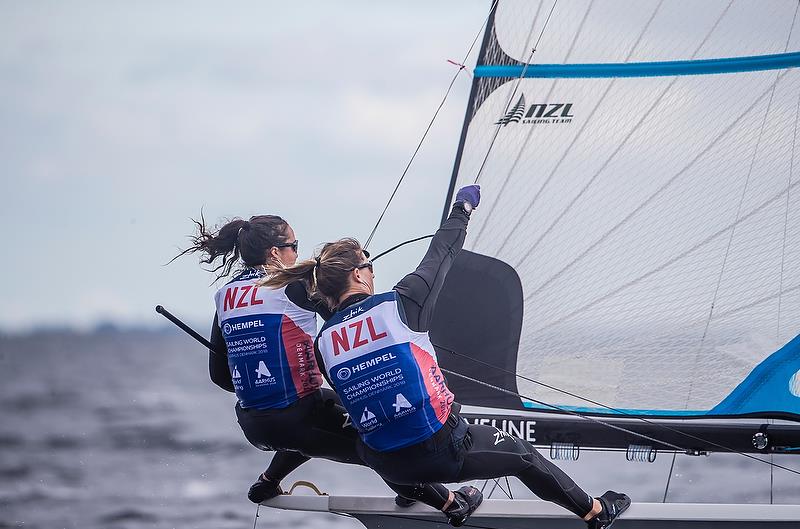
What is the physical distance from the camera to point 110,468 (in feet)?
33.1

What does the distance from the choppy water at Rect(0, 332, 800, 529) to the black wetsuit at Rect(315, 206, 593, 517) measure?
4376mm

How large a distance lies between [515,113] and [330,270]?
135cm

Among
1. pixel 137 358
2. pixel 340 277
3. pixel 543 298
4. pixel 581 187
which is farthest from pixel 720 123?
pixel 137 358

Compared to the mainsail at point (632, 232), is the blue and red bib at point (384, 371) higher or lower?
lower

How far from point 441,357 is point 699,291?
3.12 feet

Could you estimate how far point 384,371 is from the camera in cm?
281

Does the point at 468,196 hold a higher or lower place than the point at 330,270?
higher

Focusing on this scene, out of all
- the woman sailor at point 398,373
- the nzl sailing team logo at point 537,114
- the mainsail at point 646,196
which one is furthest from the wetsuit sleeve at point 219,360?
the nzl sailing team logo at point 537,114

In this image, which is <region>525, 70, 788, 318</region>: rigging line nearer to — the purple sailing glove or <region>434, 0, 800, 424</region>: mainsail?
<region>434, 0, 800, 424</region>: mainsail

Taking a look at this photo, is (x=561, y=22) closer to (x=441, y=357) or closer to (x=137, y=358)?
(x=441, y=357)

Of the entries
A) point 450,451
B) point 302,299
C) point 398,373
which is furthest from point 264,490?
point 398,373

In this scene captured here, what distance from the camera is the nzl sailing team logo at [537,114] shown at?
3918mm

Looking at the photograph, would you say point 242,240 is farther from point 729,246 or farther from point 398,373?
point 729,246

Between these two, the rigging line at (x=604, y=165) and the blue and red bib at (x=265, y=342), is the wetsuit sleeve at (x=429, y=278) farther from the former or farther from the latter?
the rigging line at (x=604, y=165)
